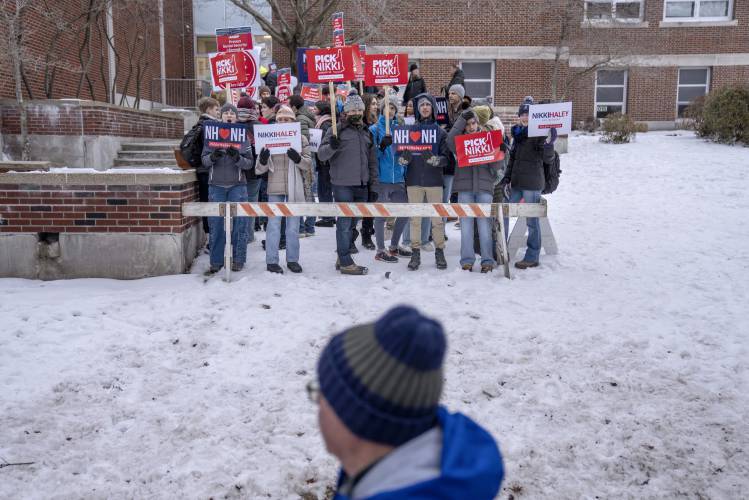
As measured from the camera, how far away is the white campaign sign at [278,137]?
779 cm

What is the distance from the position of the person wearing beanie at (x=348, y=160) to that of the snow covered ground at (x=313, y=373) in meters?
0.43

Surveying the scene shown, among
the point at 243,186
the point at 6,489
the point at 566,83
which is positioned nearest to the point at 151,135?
the point at 243,186

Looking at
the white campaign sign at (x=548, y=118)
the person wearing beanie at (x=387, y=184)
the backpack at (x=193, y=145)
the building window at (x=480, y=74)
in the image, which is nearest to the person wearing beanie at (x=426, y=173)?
the person wearing beanie at (x=387, y=184)

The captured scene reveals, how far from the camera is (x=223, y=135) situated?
7.83 meters

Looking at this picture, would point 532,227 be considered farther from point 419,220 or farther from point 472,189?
point 419,220

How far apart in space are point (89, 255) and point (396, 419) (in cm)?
702

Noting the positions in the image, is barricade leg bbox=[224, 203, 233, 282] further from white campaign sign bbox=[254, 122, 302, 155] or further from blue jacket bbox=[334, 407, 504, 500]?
blue jacket bbox=[334, 407, 504, 500]

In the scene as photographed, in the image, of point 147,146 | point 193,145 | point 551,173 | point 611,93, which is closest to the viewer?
point 193,145

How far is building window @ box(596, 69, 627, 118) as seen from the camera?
86.0ft

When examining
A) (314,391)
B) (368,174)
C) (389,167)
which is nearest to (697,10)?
(389,167)

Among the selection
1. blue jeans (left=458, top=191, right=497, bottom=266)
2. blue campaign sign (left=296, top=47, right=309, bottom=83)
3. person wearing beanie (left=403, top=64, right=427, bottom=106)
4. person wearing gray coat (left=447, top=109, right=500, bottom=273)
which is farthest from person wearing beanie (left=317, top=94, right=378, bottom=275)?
person wearing beanie (left=403, top=64, right=427, bottom=106)

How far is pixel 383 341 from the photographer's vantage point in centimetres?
135

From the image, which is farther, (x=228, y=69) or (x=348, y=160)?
(x=228, y=69)

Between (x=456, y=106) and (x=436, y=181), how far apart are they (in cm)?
114
